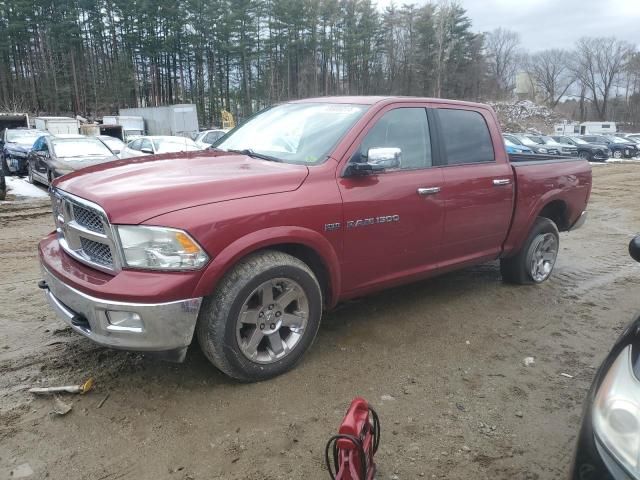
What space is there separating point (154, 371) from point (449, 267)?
2611 millimetres

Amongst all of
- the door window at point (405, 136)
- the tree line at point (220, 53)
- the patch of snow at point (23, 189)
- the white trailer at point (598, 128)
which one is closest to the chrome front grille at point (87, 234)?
the door window at point (405, 136)

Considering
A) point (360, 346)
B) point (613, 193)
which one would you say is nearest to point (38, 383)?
point (360, 346)

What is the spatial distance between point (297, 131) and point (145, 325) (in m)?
1.98

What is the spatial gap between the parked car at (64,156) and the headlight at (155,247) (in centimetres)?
945

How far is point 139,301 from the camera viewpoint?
2729mm

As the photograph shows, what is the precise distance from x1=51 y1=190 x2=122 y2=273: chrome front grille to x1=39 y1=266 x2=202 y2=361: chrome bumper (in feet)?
0.75

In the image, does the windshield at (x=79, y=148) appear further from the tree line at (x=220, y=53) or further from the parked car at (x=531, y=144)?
the tree line at (x=220, y=53)

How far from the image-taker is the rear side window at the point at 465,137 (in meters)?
4.40

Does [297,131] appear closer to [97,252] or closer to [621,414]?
Answer: [97,252]

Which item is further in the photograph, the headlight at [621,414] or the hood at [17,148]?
the hood at [17,148]

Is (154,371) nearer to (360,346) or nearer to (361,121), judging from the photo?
(360,346)

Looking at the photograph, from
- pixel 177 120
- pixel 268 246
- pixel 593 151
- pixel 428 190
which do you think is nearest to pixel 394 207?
pixel 428 190

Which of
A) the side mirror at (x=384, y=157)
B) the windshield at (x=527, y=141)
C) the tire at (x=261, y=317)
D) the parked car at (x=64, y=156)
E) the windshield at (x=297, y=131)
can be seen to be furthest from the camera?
the windshield at (x=527, y=141)

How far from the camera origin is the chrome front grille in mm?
2852
